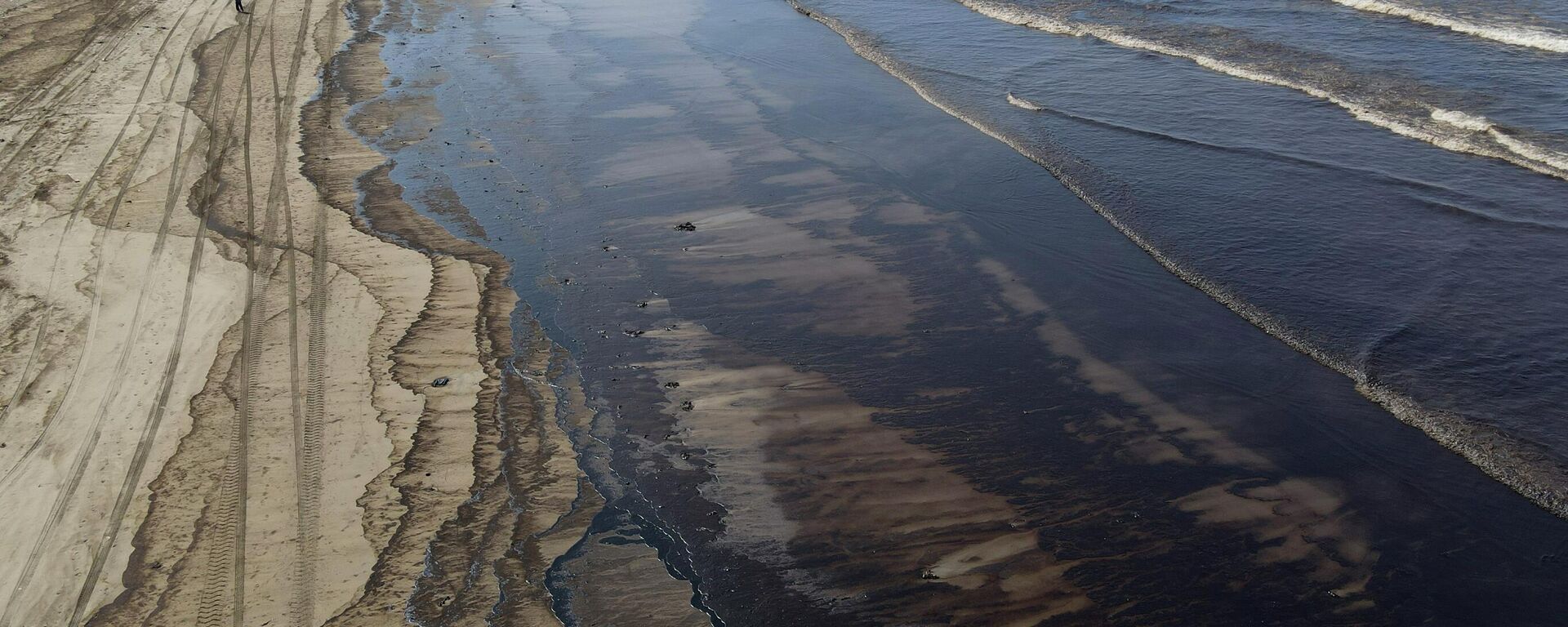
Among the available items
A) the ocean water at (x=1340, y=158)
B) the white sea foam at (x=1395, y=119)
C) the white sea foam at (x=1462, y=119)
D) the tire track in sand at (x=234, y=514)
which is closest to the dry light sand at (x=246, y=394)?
the tire track in sand at (x=234, y=514)

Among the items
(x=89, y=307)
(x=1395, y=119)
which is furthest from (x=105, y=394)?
(x=1395, y=119)

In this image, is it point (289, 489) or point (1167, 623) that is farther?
point (289, 489)

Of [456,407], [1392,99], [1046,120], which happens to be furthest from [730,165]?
[1392,99]

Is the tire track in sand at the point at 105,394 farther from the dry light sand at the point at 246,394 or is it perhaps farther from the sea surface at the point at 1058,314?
the sea surface at the point at 1058,314

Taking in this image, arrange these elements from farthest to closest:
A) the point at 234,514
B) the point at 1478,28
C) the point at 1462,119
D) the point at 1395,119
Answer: the point at 1478,28
the point at 1395,119
the point at 1462,119
the point at 234,514

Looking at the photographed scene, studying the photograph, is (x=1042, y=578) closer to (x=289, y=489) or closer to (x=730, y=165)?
(x=289, y=489)

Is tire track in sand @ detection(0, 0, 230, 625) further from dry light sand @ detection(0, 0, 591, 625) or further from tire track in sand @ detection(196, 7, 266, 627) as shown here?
tire track in sand @ detection(196, 7, 266, 627)

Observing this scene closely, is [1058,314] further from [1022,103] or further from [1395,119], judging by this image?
[1395,119]

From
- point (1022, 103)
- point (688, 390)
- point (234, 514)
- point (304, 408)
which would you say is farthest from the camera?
point (1022, 103)
